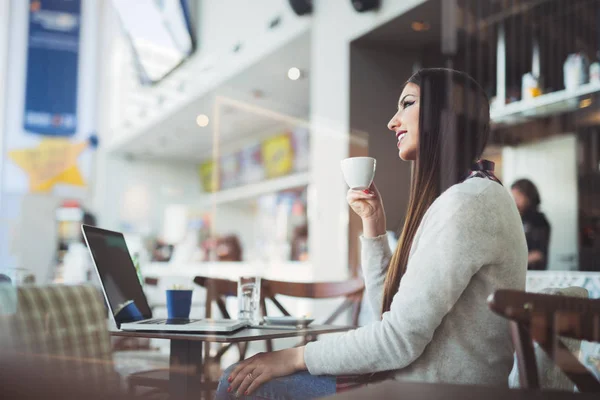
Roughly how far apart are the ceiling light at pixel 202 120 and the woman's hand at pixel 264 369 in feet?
21.0

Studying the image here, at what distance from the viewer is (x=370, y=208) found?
1.46 metres

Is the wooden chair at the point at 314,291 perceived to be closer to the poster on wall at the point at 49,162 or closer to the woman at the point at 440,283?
the poster on wall at the point at 49,162

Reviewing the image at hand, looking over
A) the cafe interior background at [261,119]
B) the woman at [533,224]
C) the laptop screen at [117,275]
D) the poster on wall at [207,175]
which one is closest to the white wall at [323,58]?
the cafe interior background at [261,119]

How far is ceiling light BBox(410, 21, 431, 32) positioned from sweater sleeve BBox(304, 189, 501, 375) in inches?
127

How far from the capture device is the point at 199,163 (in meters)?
9.74

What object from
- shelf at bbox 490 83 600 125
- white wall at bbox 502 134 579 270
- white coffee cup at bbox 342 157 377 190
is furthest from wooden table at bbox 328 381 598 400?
white wall at bbox 502 134 579 270

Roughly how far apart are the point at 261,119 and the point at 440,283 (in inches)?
247

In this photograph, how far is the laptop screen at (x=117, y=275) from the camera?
5.07 ft

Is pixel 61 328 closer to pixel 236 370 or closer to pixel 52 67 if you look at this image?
pixel 236 370

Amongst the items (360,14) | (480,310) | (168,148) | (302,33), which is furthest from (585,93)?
(168,148)

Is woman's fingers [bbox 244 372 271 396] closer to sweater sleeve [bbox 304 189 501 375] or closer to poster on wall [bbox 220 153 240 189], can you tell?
sweater sleeve [bbox 304 189 501 375]

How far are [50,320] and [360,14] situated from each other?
11.0 feet

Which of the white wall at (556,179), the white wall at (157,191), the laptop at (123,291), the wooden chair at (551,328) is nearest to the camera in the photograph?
the wooden chair at (551,328)

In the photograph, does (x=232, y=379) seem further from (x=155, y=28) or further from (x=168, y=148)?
(x=168, y=148)
